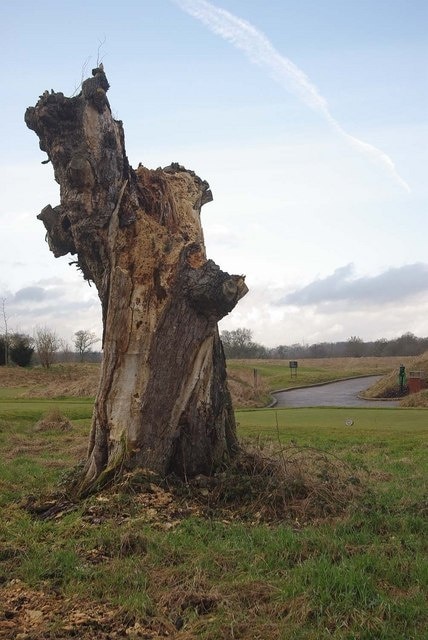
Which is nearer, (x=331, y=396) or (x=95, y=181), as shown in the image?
(x=95, y=181)

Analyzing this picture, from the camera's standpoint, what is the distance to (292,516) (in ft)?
23.1

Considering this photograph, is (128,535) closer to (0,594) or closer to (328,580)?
(0,594)

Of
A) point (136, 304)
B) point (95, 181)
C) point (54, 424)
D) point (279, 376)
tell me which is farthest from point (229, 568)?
point (279, 376)

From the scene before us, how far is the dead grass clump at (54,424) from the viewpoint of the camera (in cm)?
1916

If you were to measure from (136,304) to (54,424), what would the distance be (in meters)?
12.0

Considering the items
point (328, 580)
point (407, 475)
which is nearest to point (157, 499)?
point (328, 580)

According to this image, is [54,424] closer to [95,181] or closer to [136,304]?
[136,304]

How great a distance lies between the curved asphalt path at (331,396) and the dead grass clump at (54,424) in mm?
13984

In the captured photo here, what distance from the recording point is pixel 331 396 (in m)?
37.2

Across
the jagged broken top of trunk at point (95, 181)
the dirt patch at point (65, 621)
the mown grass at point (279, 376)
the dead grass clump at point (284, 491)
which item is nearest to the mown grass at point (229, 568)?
the dirt patch at point (65, 621)

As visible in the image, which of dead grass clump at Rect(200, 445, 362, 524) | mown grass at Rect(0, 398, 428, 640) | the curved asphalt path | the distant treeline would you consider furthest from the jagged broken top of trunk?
the distant treeline

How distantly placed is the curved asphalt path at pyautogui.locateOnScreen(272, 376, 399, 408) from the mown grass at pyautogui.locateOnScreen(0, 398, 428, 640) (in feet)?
75.6

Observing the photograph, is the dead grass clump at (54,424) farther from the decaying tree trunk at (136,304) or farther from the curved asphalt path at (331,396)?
the curved asphalt path at (331,396)

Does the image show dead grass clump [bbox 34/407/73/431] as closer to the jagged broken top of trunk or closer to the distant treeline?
the jagged broken top of trunk
